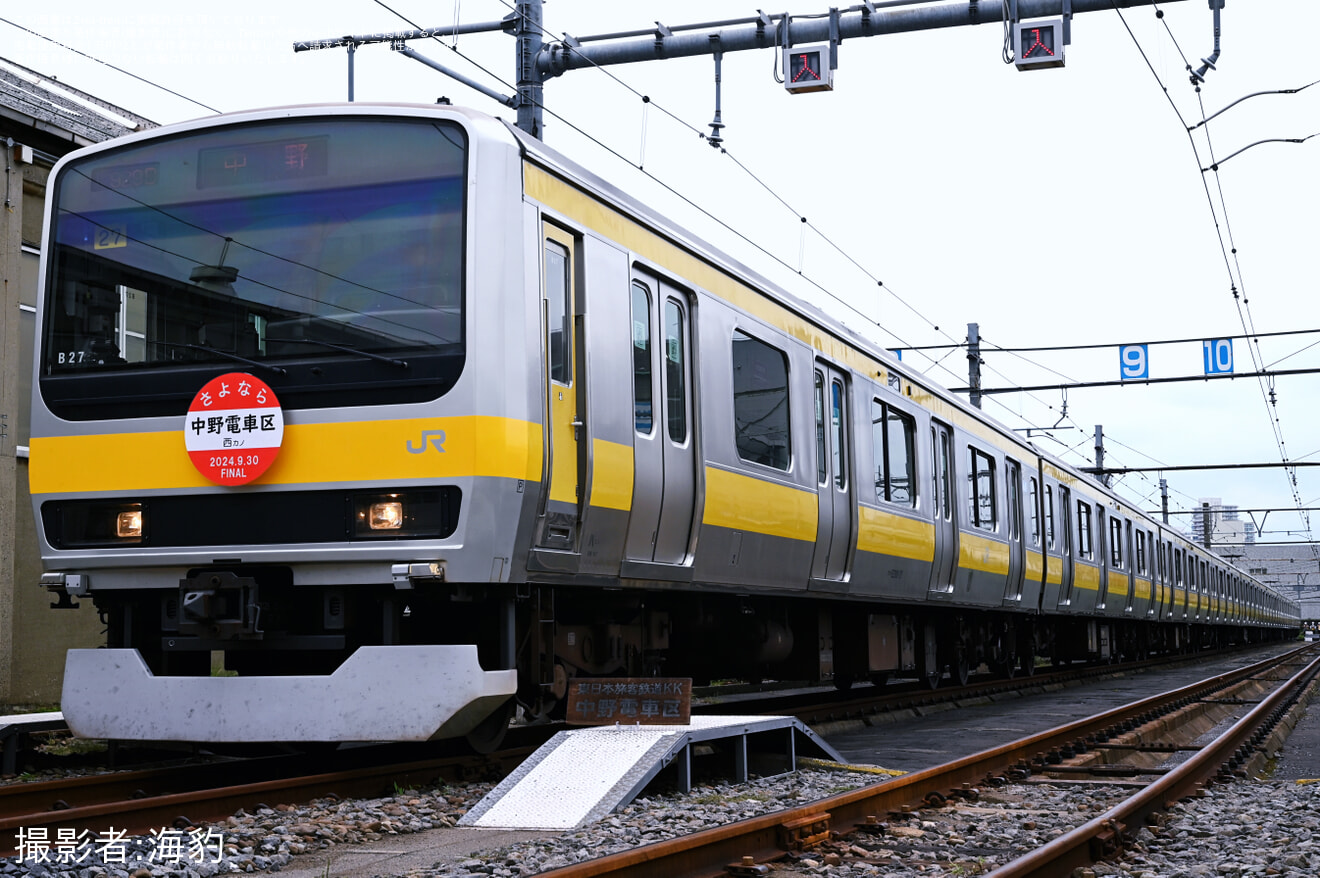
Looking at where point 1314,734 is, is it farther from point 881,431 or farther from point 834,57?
point 834,57

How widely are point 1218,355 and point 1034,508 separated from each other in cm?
868

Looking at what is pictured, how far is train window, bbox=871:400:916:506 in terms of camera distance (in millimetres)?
11945

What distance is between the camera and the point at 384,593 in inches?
256

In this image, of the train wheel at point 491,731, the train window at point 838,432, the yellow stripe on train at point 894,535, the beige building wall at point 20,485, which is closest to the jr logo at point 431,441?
the train wheel at point 491,731

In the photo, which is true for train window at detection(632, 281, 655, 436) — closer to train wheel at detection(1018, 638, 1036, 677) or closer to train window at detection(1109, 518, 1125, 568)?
train wheel at detection(1018, 638, 1036, 677)

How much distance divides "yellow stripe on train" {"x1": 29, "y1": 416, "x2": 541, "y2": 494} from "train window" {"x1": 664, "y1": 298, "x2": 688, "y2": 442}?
66.2 inches

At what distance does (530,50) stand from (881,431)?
4332mm

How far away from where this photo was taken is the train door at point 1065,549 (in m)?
19.6

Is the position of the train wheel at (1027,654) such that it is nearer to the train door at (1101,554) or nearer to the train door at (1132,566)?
the train door at (1101,554)

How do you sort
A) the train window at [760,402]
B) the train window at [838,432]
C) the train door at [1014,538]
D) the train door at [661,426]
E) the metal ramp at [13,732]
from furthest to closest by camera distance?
the train door at [1014,538] < the train window at [838,432] < the train window at [760,402] < the train door at [661,426] < the metal ramp at [13,732]

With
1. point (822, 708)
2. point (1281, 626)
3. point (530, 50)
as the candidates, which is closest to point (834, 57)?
point (530, 50)

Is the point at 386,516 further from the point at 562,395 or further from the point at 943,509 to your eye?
the point at 943,509

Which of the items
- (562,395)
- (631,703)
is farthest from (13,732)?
(562,395)

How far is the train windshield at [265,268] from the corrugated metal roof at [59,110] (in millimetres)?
6266
